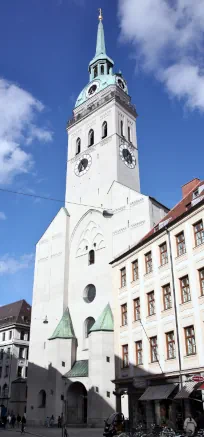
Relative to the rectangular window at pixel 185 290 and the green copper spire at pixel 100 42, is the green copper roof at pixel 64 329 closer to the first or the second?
the rectangular window at pixel 185 290

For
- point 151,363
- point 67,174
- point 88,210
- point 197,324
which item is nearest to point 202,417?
point 197,324

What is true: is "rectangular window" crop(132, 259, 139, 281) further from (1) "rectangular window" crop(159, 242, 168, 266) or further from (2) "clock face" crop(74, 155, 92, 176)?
(2) "clock face" crop(74, 155, 92, 176)

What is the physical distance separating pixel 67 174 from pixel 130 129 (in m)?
8.98

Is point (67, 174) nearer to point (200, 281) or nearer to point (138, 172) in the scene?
point (138, 172)

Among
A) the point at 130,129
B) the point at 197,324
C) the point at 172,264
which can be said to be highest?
the point at 130,129

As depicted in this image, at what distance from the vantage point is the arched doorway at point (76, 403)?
112 feet

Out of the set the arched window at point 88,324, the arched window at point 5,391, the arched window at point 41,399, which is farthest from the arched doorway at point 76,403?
the arched window at point 5,391

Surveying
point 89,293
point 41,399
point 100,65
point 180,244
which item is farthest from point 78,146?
point 180,244

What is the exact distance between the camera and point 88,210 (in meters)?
41.7

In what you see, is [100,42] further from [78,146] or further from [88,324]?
[88,324]

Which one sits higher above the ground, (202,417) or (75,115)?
(75,115)

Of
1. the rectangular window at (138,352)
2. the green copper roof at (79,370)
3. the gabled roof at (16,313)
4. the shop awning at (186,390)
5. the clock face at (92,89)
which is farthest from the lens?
the gabled roof at (16,313)

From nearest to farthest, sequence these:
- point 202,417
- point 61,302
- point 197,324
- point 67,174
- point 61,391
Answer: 1. point 202,417
2. point 197,324
3. point 61,391
4. point 61,302
5. point 67,174

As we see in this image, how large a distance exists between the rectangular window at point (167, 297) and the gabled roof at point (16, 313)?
37666 millimetres
